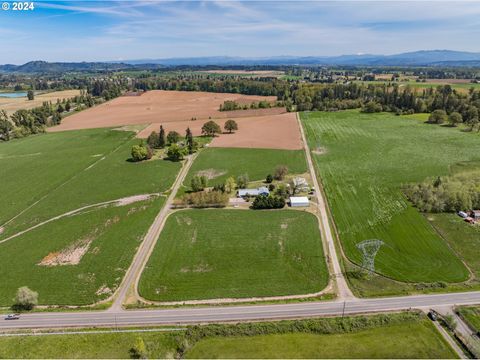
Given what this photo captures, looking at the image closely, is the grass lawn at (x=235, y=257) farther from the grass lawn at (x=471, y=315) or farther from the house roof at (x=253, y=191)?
the grass lawn at (x=471, y=315)

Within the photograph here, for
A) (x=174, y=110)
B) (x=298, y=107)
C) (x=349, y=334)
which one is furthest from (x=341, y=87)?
(x=349, y=334)

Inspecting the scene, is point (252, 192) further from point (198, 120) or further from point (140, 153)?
point (198, 120)

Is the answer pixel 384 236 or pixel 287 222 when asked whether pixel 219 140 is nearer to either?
pixel 287 222

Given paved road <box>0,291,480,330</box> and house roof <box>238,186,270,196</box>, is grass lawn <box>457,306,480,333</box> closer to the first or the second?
paved road <box>0,291,480,330</box>

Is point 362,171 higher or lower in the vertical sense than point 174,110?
lower

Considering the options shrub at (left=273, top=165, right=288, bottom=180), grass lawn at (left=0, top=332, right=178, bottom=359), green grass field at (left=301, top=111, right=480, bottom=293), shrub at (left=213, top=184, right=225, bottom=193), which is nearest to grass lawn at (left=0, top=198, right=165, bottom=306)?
grass lawn at (left=0, top=332, right=178, bottom=359)

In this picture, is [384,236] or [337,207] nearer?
[384,236]

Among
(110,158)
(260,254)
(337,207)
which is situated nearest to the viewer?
(260,254)
